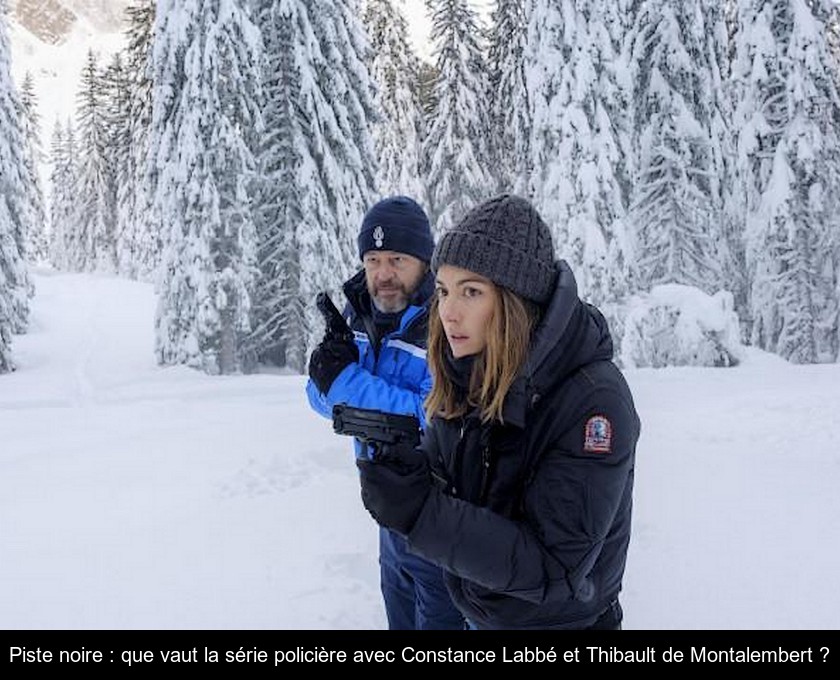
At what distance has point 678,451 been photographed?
27.4ft

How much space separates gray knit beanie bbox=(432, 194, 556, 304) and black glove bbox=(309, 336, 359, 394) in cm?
103

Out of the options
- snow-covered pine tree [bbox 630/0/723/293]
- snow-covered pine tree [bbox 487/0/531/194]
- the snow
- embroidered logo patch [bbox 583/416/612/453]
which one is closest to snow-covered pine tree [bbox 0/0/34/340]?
the snow

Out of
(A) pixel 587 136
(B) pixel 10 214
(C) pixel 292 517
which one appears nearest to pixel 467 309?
(C) pixel 292 517

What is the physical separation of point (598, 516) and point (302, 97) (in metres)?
18.1

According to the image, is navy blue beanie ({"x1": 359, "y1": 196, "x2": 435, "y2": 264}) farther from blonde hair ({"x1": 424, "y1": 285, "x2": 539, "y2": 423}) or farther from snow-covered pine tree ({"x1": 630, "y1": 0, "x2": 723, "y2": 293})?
snow-covered pine tree ({"x1": 630, "y1": 0, "x2": 723, "y2": 293})

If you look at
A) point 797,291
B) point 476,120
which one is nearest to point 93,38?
point 476,120

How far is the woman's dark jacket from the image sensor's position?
1733 millimetres

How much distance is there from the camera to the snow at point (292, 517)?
481cm

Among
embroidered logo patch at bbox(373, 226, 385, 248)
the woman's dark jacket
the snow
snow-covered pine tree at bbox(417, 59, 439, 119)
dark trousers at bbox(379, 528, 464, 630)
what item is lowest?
the snow

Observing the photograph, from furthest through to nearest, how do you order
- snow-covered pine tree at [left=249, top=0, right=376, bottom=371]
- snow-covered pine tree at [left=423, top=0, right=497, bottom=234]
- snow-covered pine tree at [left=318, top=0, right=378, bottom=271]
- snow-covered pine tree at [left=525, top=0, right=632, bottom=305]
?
snow-covered pine tree at [left=423, top=0, right=497, bottom=234] → snow-covered pine tree at [left=318, top=0, right=378, bottom=271] → snow-covered pine tree at [left=525, top=0, right=632, bottom=305] → snow-covered pine tree at [left=249, top=0, right=376, bottom=371]

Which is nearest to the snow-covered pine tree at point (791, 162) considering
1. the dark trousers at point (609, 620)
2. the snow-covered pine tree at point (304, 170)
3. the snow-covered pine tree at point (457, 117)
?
the snow-covered pine tree at point (457, 117)

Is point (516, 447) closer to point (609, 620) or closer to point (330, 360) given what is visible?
point (609, 620)

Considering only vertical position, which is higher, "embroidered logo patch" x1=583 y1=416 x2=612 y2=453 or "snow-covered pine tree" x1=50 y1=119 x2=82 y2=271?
"snow-covered pine tree" x1=50 y1=119 x2=82 y2=271
